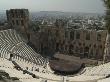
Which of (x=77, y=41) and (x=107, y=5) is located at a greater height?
(x=107, y=5)

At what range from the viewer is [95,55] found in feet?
133

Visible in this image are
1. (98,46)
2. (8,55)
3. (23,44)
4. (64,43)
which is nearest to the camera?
(8,55)

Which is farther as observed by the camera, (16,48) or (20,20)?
(20,20)

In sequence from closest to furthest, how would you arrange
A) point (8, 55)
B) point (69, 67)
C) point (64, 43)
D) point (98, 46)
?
Answer: point (8, 55) → point (69, 67) → point (98, 46) → point (64, 43)

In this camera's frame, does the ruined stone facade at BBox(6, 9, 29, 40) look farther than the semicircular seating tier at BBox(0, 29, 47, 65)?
Yes

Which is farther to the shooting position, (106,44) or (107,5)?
(106,44)

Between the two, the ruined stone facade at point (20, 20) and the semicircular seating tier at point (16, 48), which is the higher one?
the ruined stone facade at point (20, 20)

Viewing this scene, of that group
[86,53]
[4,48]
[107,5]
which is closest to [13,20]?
[4,48]

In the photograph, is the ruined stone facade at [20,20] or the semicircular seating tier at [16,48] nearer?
the semicircular seating tier at [16,48]

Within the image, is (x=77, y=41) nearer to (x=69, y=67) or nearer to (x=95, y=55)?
(x=95, y=55)

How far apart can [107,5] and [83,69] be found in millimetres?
21541

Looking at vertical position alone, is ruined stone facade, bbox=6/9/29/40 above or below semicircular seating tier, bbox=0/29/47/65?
above

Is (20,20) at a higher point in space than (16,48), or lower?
higher

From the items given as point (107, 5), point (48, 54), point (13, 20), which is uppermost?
point (107, 5)
